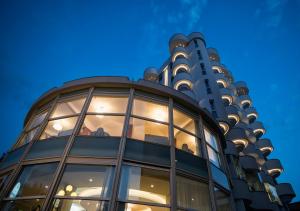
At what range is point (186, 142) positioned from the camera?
1077 cm

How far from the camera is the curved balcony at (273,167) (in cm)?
2888

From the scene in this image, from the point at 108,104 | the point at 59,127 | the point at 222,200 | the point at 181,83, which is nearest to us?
the point at 222,200

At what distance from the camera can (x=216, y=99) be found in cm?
2602

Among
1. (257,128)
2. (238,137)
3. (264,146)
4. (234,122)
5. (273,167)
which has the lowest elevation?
(273,167)

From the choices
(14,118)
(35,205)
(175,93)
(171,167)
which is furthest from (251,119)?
(14,118)

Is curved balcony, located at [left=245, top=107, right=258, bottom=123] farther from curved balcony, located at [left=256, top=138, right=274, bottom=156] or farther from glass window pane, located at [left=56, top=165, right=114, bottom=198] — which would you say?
glass window pane, located at [left=56, top=165, right=114, bottom=198]

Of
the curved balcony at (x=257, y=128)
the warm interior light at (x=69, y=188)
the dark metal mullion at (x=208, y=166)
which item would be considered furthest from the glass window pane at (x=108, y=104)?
the curved balcony at (x=257, y=128)

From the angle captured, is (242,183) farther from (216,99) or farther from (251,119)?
(251,119)

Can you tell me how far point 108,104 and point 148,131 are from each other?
2642 mm

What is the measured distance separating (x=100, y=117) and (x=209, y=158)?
615cm

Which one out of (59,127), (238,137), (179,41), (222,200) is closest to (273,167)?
(238,137)

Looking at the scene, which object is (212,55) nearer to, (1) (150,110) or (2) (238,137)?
(2) (238,137)

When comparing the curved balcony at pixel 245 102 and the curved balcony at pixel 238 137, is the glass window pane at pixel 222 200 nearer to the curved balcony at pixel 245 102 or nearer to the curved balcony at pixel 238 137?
the curved balcony at pixel 238 137

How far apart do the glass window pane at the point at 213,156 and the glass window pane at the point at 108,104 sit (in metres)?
5.23
